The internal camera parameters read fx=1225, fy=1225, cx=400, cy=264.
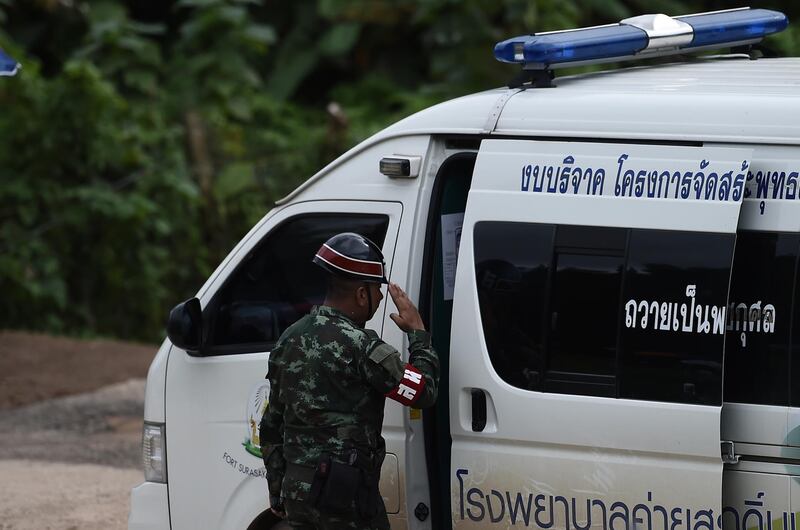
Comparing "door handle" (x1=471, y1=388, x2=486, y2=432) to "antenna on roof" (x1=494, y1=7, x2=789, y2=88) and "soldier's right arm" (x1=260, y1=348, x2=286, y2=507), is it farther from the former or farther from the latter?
"antenna on roof" (x1=494, y1=7, x2=789, y2=88)

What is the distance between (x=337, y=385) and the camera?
441 cm

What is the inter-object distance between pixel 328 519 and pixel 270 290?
115 centimetres

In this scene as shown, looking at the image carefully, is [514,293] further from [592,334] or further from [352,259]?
[352,259]

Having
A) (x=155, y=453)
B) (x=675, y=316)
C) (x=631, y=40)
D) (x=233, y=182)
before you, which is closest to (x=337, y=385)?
(x=675, y=316)

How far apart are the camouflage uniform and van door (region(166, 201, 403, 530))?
1.89 ft

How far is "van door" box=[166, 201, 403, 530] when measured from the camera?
5070mm

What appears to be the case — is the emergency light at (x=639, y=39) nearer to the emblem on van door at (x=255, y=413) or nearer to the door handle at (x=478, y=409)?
the door handle at (x=478, y=409)

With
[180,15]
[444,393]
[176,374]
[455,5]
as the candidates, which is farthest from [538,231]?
[180,15]

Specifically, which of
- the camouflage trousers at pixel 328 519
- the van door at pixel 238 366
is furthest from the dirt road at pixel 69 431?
the camouflage trousers at pixel 328 519

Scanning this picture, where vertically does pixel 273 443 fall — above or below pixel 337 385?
below

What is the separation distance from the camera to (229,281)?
5.19 meters

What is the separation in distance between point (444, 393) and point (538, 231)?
33.8 inches

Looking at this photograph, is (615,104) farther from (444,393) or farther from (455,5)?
(455,5)

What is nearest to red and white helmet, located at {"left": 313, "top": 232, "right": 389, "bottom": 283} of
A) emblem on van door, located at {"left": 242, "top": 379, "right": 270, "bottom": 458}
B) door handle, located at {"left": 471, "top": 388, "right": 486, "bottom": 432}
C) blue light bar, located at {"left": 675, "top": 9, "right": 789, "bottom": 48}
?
door handle, located at {"left": 471, "top": 388, "right": 486, "bottom": 432}
